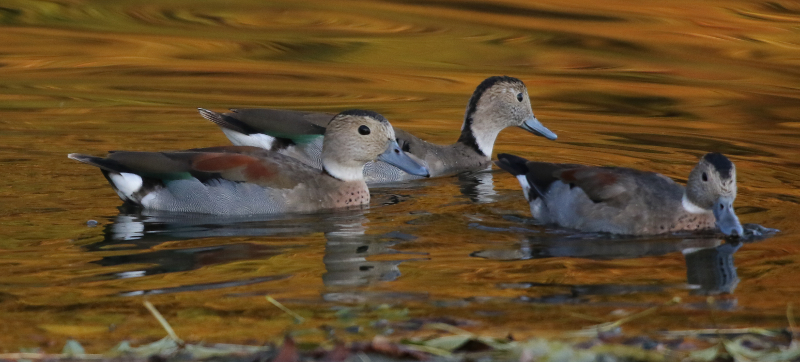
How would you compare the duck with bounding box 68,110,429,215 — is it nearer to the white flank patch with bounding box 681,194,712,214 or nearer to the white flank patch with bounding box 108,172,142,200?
the white flank patch with bounding box 108,172,142,200

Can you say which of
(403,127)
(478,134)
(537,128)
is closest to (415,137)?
(478,134)

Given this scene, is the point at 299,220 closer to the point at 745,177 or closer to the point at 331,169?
the point at 331,169

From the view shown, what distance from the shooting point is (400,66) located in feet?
50.5

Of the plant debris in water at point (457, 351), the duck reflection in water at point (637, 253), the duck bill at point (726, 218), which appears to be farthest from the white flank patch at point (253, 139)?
the plant debris in water at point (457, 351)

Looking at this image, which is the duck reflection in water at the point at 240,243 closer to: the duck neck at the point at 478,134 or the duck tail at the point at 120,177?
the duck tail at the point at 120,177

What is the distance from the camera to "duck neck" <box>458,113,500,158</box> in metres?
11.7

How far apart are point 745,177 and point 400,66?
651cm

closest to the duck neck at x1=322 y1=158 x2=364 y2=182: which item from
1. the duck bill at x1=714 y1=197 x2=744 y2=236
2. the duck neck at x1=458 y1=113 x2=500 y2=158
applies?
the duck neck at x1=458 y1=113 x2=500 y2=158

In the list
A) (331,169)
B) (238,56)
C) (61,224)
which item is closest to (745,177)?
(331,169)

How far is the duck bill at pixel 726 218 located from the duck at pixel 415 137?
140 inches

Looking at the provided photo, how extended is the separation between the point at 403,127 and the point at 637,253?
5.92 m

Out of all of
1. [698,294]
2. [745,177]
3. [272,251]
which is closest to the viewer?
[698,294]

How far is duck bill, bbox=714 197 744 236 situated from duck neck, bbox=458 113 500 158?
4459 mm

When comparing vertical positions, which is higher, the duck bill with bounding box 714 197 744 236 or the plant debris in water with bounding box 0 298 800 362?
the plant debris in water with bounding box 0 298 800 362
